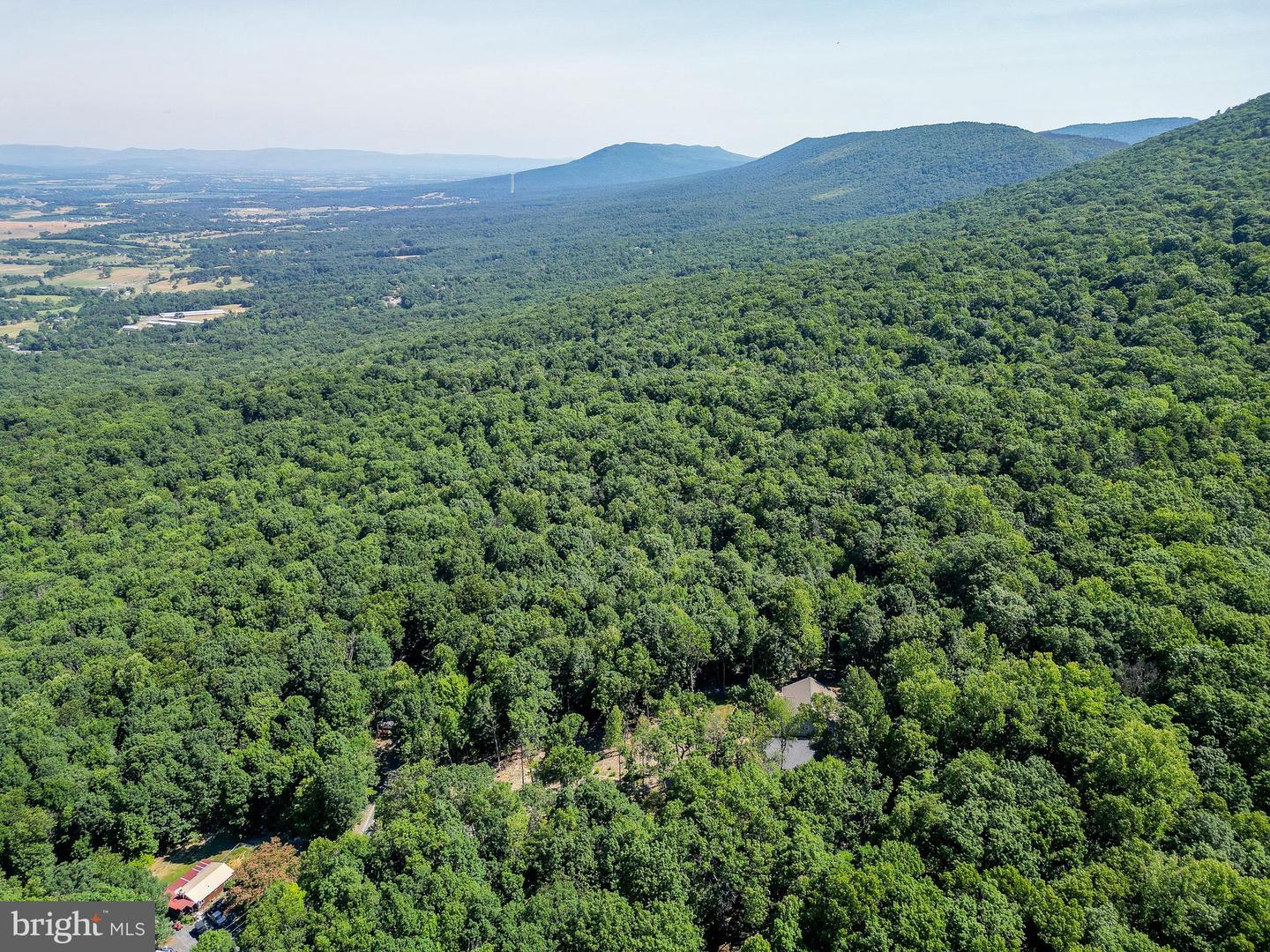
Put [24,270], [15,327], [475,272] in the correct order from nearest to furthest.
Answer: [15,327] < [475,272] < [24,270]

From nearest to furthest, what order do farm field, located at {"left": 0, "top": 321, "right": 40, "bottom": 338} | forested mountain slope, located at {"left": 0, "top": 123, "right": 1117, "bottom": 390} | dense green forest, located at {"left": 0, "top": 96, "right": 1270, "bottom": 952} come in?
dense green forest, located at {"left": 0, "top": 96, "right": 1270, "bottom": 952} < forested mountain slope, located at {"left": 0, "top": 123, "right": 1117, "bottom": 390} < farm field, located at {"left": 0, "top": 321, "right": 40, "bottom": 338}

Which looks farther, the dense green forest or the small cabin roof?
the small cabin roof

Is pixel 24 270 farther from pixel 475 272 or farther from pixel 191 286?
pixel 475 272

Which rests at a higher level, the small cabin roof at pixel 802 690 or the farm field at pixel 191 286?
the farm field at pixel 191 286

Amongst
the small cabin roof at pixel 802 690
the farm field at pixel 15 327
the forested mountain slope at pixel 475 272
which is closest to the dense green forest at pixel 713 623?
the small cabin roof at pixel 802 690

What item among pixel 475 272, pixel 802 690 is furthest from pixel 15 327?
pixel 802 690

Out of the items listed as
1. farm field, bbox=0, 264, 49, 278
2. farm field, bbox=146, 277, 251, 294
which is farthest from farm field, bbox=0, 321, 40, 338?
farm field, bbox=0, 264, 49, 278

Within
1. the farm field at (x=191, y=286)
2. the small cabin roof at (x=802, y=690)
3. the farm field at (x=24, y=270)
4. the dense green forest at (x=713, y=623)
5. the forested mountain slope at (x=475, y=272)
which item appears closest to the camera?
the dense green forest at (x=713, y=623)

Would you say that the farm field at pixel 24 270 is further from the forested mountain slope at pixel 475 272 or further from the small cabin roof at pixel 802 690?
the small cabin roof at pixel 802 690

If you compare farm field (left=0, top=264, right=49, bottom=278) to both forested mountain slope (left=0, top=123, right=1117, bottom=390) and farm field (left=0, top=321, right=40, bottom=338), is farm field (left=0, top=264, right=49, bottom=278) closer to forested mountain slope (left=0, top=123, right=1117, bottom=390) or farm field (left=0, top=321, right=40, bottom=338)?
forested mountain slope (left=0, top=123, right=1117, bottom=390)
